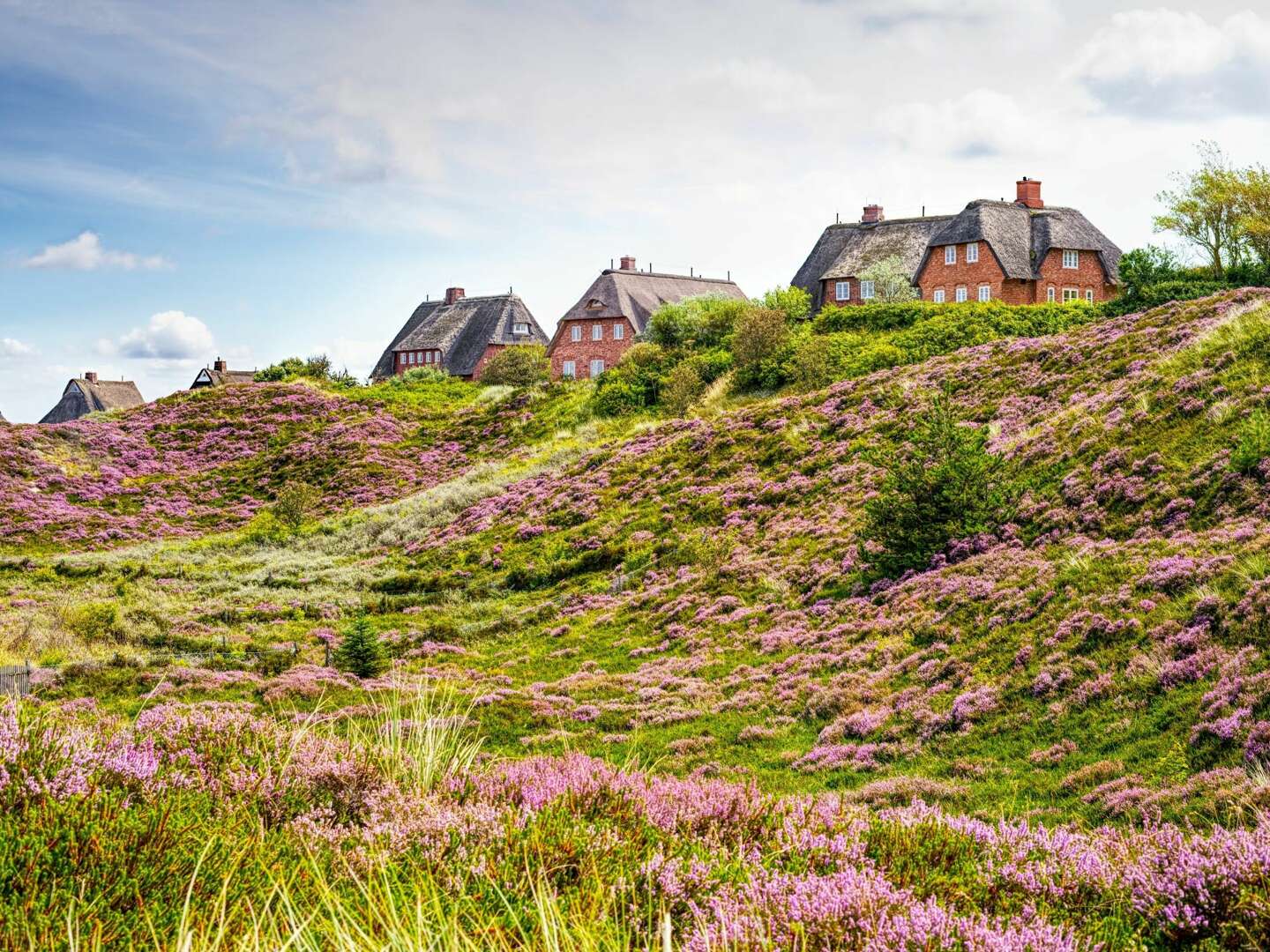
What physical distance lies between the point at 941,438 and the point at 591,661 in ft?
31.4

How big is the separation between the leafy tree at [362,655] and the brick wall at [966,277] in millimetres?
52756

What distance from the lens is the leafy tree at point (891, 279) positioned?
64.6 metres

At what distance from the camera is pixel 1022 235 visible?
67.6 meters

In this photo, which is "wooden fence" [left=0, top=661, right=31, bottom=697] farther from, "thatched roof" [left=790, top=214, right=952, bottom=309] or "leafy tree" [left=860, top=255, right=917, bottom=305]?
"thatched roof" [left=790, top=214, right=952, bottom=309]

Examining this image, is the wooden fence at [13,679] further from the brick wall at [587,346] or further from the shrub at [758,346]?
the brick wall at [587,346]

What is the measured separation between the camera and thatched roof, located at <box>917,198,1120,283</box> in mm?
65375

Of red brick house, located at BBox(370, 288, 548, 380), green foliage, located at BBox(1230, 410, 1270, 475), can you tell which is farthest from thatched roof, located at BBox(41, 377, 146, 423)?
green foliage, located at BBox(1230, 410, 1270, 475)

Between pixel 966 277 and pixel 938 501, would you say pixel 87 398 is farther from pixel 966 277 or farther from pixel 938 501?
pixel 938 501

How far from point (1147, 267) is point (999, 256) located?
385 inches

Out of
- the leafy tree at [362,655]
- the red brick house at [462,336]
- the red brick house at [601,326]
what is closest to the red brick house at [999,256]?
the red brick house at [601,326]

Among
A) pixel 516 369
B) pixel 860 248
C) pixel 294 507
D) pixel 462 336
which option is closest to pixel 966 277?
pixel 860 248

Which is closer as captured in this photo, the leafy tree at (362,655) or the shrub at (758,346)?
the leafy tree at (362,655)

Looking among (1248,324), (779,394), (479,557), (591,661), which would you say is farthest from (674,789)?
(779,394)

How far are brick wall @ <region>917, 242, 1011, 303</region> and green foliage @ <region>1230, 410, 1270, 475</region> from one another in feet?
154
